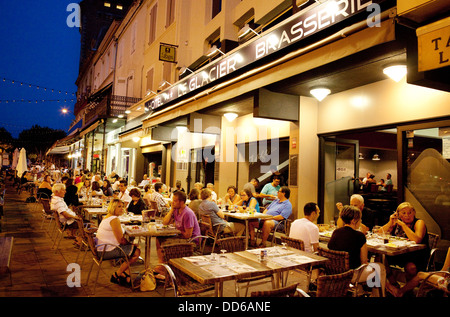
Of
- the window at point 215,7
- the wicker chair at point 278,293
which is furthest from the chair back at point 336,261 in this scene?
the window at point 215,7

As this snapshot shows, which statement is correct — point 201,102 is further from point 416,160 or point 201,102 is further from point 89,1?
point 89,1

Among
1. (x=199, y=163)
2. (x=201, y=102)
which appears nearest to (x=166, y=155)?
(x=199, y=163)

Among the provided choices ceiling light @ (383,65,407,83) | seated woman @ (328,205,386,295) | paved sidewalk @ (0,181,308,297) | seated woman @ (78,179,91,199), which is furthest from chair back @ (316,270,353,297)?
seated woman @ (78,179,91,199)

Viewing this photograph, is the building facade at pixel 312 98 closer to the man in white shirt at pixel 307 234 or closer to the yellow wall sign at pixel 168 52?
the yellow wall sign at pixel 168 52

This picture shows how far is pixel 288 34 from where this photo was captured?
6.07 metres

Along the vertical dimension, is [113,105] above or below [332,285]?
above

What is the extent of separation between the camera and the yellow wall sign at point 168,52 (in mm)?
14578

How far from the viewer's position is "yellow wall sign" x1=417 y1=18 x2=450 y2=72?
3.67 m

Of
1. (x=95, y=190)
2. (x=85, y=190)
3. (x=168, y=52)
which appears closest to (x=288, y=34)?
(x=95, y=190)

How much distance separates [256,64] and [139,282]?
564 cm

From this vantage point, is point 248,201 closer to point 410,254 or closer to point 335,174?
point 335,174

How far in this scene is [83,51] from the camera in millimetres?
54969

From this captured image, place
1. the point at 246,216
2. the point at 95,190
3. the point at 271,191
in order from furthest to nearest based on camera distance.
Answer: the point at 95,190
the point at 271,191
the point at 246,216

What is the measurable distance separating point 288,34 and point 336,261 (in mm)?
4369
